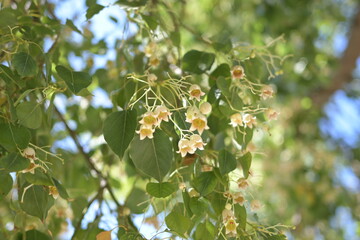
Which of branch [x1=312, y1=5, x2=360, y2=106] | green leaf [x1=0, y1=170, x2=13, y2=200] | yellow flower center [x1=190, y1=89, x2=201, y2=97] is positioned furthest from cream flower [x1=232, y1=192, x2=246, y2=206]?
branch [x1=312, y1=5, x2=360, y2=106]

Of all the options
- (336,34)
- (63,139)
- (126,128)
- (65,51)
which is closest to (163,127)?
(126,128)

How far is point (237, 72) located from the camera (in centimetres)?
109

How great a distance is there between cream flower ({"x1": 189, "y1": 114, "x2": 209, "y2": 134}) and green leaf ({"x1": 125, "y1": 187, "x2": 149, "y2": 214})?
1.14 feet

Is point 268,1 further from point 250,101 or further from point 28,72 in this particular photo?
point 28,72

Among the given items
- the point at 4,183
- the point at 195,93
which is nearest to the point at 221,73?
the point at 195,93

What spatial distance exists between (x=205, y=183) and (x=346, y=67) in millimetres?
2779

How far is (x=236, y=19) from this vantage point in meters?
3.31

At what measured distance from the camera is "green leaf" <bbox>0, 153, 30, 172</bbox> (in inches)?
35.2

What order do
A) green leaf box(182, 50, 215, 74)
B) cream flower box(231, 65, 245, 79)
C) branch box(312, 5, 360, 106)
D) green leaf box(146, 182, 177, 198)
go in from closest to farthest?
green leaf box(146, 182, 177, 198) < cream flower box(231, 65, 245, 79) < green leaf box(182, 50, 215, 74) < branch box(312, 5, 360, 106)

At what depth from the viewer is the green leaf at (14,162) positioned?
89 cm

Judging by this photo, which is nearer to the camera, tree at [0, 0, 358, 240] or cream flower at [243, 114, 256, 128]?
tree at [0, 0, 358, 240]

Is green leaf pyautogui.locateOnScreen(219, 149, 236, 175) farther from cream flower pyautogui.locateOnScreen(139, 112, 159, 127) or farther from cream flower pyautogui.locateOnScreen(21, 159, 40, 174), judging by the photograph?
cream flower pyautogui.locateOnScreen(21, 159, 40, 174)

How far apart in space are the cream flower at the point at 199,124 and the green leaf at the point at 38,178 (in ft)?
0.95

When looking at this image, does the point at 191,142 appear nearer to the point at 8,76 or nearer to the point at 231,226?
the point at 231,226
